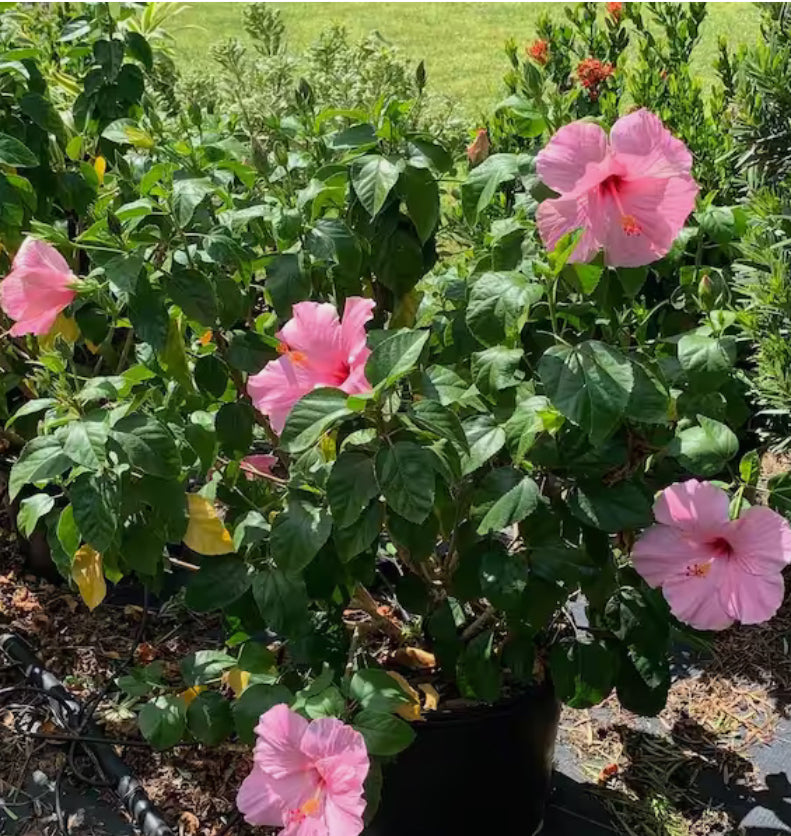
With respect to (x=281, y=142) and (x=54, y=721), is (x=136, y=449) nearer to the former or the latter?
(x=281, y=142)

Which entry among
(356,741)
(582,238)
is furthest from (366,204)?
(356,741)

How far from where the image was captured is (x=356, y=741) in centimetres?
139

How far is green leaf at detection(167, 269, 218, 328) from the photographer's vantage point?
1539 mm

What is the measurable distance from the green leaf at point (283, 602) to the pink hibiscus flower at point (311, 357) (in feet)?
0.87

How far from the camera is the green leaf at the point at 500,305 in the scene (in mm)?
1382

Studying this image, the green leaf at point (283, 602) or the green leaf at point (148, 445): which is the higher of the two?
the green leaf at point (148, 445)

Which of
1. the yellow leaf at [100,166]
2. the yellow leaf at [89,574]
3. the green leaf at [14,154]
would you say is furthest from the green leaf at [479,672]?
the yellow leaf at [100,166]

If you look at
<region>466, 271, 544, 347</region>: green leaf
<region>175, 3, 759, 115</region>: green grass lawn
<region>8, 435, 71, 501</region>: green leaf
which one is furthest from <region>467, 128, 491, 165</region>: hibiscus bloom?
<region>175, 3, 759, 115</region>: green grass lawn

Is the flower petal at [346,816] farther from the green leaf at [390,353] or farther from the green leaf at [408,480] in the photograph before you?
the green leaf at [390,353]

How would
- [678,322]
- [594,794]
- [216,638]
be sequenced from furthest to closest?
1. [216,638]
2. [594,794]
3. [678,322]

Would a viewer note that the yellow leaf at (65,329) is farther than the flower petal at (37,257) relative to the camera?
Yes

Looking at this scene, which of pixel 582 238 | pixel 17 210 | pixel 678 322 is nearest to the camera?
pixel 582 238

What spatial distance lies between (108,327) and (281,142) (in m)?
0.47

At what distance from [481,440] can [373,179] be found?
0.36 m
